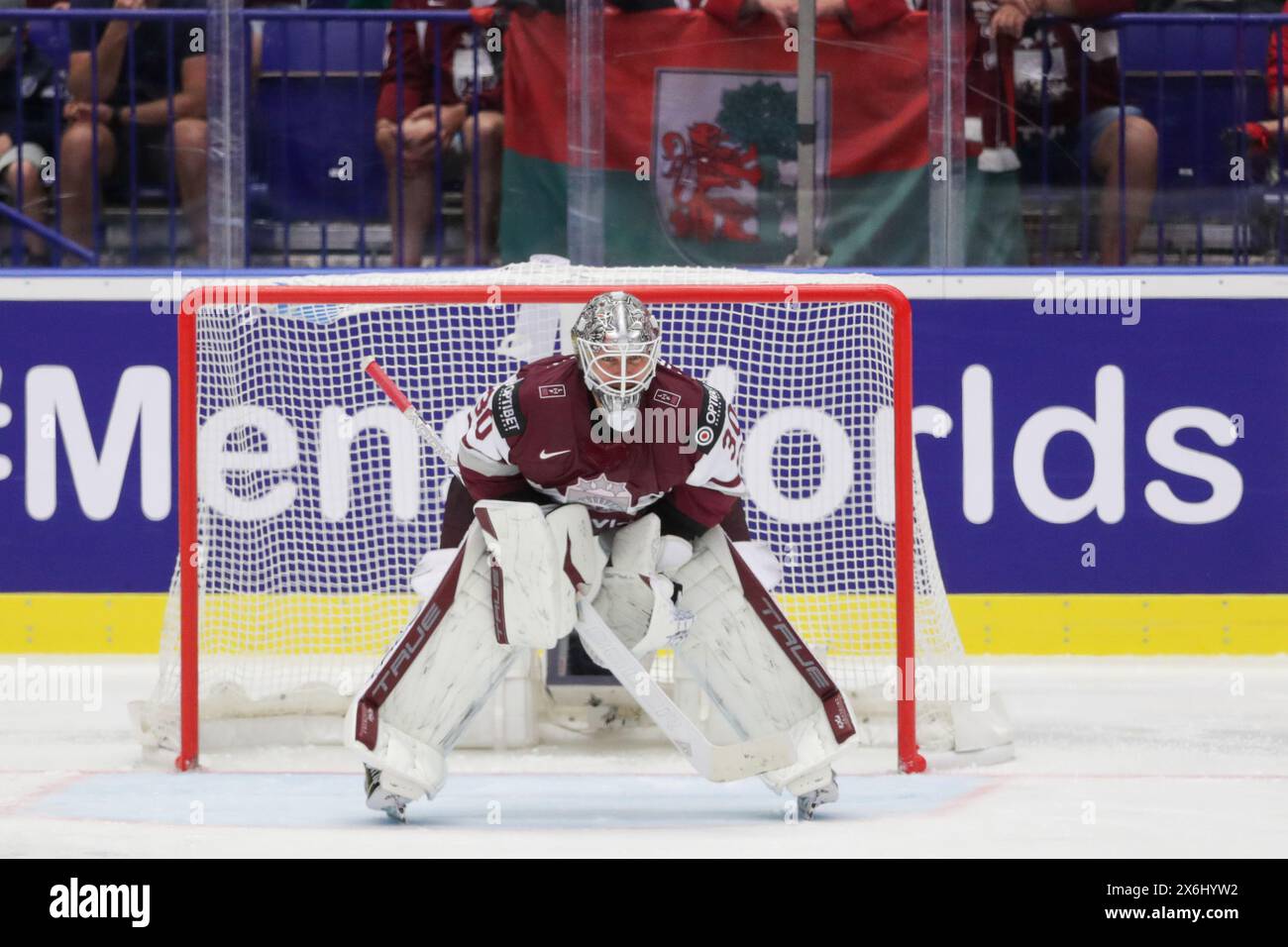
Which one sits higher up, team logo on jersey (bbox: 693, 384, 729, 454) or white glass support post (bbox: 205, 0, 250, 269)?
white glass support post (bbox: 205, 0, 250, 269)

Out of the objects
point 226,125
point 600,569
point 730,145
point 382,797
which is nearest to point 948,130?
point 730,145

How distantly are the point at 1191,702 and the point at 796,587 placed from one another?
3.97 feet

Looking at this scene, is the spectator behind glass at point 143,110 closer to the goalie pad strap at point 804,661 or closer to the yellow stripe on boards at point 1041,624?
the yellow stripe on boards at point 1041,624

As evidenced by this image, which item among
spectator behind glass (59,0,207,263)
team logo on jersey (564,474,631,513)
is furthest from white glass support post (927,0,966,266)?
team logo on jersey (564,474,631,513)

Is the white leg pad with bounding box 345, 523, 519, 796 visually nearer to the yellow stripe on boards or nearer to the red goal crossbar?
the red goal crossbar

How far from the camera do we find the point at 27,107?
692 cm

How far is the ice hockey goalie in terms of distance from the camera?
171 inches

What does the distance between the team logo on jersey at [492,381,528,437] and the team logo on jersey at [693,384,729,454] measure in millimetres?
370

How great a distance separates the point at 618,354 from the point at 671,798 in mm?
1149

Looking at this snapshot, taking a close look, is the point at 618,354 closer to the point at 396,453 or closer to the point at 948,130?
the point at 396,453

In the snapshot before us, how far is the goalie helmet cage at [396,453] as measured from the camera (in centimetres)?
537

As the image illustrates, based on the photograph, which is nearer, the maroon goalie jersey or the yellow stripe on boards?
the maroon goalie jersey

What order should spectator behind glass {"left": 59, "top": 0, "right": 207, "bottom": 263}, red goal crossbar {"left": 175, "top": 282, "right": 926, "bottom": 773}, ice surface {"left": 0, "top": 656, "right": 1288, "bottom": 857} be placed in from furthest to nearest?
1. spectator behind glass {"left": 59, "top": 0, "right": 207, "bottom": 263}
2. red goal crossbar {"left": 175, "top": 282, "right": 926, "bottom": 773}
3. ice surface {"left": 0, "top": 656, "right": 1288, "bottom": 857}

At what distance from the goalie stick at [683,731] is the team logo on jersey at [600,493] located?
212 mm
